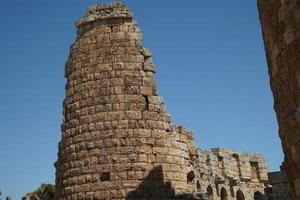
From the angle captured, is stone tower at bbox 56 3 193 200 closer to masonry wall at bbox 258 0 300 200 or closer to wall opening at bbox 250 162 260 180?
masonry wall at bbox 258 0 300 200

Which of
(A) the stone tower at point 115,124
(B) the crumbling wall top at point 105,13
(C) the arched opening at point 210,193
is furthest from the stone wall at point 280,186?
(B) the crumbling wall top at point 105,13

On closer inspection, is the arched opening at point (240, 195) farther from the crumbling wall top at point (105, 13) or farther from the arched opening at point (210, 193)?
the crumbling wall top at point (105, 13)

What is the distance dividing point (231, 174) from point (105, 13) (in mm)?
11431

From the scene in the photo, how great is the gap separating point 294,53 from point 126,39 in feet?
20.0

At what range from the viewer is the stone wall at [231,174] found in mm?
16906

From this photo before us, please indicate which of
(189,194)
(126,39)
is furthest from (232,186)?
(126,39)

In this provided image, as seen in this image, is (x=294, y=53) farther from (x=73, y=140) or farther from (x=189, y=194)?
(x=73, y=140)

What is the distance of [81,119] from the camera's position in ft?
34.2

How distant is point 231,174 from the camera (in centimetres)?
1995

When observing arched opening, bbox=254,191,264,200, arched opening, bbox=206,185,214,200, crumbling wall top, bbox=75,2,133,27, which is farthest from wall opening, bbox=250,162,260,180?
crumbling wall top, bbox=75,2,133,27

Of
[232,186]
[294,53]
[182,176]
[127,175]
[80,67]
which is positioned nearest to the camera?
[294,53]

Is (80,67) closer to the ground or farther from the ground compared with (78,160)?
farther from the ground

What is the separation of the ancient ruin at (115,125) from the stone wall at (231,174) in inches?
201

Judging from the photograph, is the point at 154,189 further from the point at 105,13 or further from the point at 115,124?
the point at 105,13
